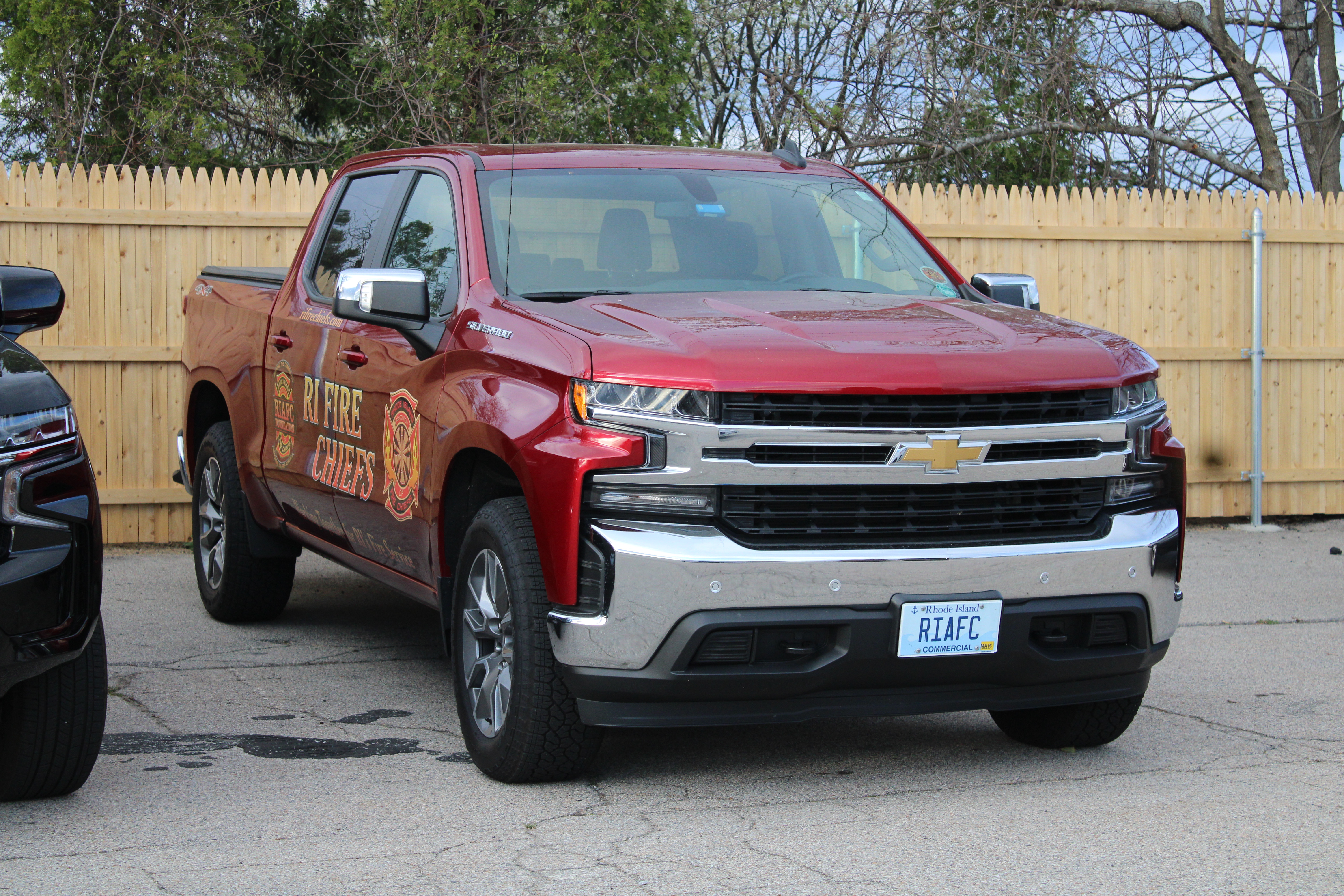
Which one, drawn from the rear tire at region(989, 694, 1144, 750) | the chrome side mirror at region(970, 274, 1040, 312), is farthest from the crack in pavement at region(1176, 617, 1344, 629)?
the rear tire at region(989, 694, 1144, 750)

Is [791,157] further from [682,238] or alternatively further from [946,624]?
[946,624]

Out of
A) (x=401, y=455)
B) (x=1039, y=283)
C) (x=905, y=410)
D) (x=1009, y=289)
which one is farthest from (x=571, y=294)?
(x=1039, y=283)

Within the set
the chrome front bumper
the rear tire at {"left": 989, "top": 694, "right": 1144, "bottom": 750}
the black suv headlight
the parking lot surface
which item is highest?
the black suv headlight

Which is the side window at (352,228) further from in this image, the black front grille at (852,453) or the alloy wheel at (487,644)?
the black front grille at (852,453)

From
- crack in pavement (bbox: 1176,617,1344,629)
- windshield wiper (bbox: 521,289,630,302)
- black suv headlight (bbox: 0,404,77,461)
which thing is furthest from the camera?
crack in pavement (bbox: 1176,617,1344,629)

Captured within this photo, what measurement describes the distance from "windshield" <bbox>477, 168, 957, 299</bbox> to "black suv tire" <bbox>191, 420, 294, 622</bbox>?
2406mm

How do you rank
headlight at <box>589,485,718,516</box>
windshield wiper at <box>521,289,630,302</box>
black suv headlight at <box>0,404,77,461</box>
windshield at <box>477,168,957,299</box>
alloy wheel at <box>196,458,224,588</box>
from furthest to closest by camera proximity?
alloy wheel at <box>196,458,224,588</box> → windshield at <box>477,168,957,299</box> → windshield wiper at <box>521,289,630,302</box> → headlight at <box>589,485,718,516</box> → black suv headlight at <box>0,404,77,461</box>

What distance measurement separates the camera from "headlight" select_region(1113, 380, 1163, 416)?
454cm

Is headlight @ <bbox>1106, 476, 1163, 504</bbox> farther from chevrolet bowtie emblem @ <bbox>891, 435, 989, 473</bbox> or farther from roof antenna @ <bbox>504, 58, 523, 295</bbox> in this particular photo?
roof antenna @ <bbox>504, 58, 523, 295</bbox>

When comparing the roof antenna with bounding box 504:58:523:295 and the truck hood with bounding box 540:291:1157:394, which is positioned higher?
the roof antenna with bounding box 504:58:523:295

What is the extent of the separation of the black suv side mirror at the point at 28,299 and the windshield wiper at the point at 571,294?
143 centimetres

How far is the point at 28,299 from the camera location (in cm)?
464

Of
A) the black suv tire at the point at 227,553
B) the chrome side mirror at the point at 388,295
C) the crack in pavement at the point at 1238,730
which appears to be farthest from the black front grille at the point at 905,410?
the black suv tire at the point at 227,553

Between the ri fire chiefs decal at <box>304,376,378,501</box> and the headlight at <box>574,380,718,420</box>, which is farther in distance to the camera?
the ri fire chiefs decal at <box>304,376,378,501</box>
